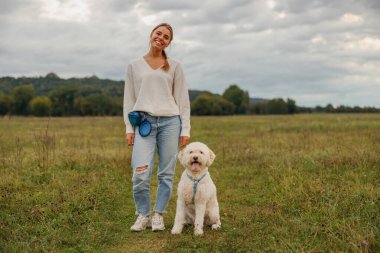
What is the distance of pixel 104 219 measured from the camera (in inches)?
250

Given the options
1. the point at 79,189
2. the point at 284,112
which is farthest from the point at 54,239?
the point at 284,112

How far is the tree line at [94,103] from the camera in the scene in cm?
7894

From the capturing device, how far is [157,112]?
18.2 feet

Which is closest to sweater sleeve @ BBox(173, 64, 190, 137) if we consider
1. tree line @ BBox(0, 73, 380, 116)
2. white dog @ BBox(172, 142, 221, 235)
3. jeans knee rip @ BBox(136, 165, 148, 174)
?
white dog @ BBox(172, 142, 221, 235)

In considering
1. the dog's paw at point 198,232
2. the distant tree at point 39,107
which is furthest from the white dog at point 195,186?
the distant tree at point 39,107

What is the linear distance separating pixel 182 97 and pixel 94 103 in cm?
7855

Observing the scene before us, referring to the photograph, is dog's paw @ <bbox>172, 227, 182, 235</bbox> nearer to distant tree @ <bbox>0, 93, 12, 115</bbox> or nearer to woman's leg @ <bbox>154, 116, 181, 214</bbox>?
woman's leg @ <bbox>154, 116, 181, 214</bbox>

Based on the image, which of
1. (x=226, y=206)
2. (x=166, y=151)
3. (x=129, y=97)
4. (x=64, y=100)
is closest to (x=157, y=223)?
(x=166, y=151)

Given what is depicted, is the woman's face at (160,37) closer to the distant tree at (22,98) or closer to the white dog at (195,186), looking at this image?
the white dog at (195,186)

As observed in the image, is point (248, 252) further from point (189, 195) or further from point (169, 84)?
point (169, 84)

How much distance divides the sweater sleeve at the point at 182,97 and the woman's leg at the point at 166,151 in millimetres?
93

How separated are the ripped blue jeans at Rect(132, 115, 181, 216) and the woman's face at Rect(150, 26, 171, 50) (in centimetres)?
104

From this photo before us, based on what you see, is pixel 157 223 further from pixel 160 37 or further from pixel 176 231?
pixel 160 37

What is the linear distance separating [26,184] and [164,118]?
4.18 metres
